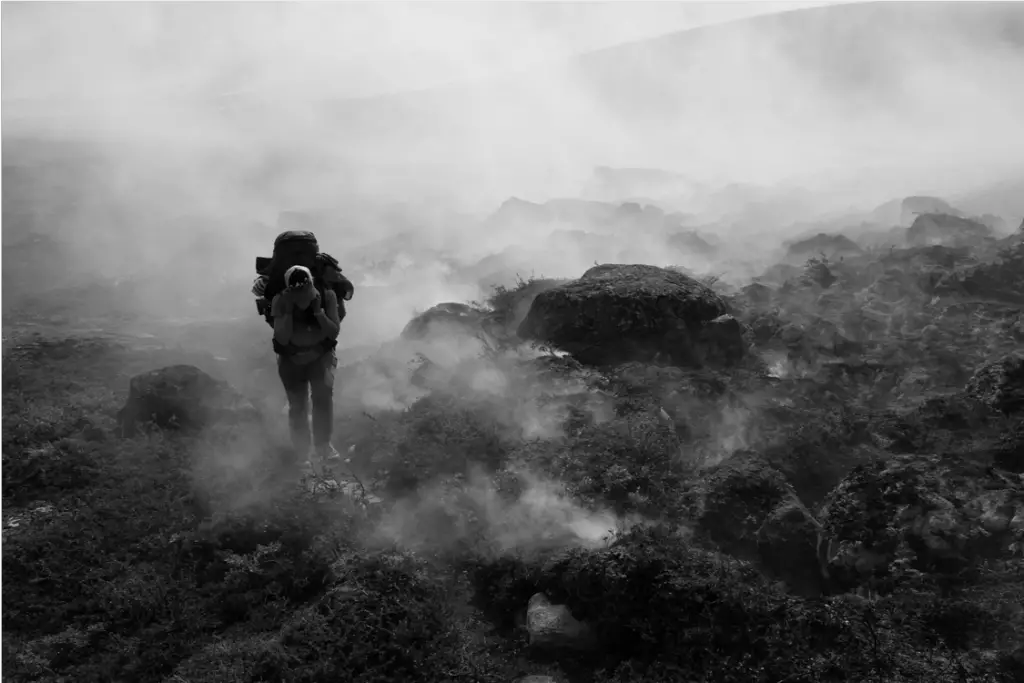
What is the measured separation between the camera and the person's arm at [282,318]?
587cm

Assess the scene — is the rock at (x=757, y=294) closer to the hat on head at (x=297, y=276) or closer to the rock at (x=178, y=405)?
the hat on head at (x=297, y=276)

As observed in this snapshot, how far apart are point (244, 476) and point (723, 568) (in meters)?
4.31

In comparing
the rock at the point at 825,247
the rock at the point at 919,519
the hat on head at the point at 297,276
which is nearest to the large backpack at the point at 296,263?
the hat on head at the point at 297,276

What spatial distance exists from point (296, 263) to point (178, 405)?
291 centimetres

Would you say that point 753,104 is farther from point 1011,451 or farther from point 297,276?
point 297,276

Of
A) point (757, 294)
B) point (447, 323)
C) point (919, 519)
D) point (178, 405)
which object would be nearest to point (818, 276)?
point (757, 294)

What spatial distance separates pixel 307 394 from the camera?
6.59 metres

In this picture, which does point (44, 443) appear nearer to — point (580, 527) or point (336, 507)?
point (336, 507)

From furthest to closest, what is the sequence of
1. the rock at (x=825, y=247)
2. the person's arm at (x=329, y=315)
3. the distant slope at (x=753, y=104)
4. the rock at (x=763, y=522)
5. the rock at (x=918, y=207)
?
the distant slope at (x=753, y=104) → the rock at (x=918, y=207) → the rock at (x=825, y=247) → the person's arm at (x=329, y=315) → the rock at (x=763, y=522)

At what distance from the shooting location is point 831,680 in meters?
4.02

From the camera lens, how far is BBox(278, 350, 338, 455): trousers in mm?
6391

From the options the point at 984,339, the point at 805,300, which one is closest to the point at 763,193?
the point at 805,300

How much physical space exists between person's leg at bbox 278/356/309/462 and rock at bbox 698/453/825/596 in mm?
3593

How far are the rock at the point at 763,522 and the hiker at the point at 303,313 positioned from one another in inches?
131
